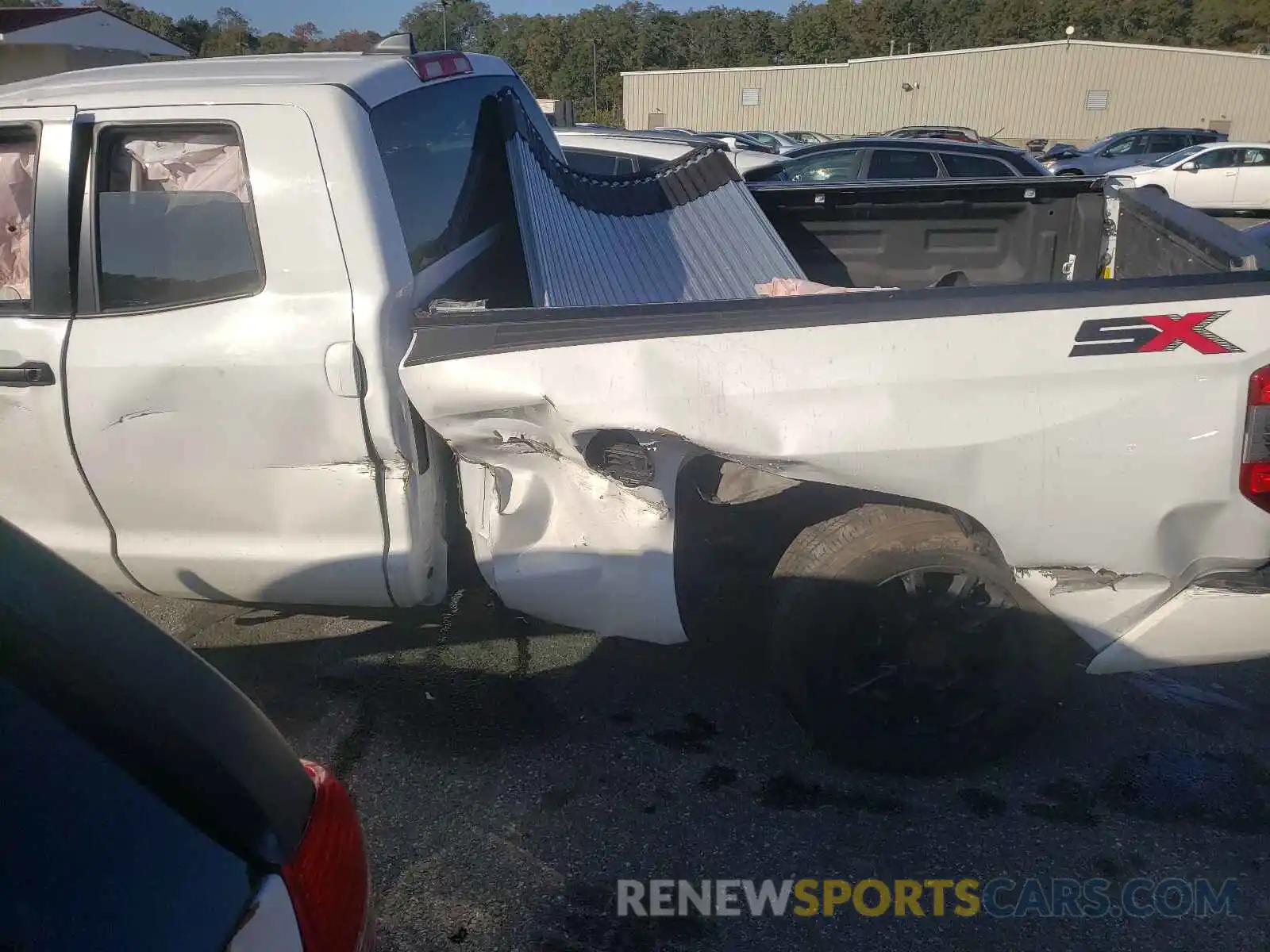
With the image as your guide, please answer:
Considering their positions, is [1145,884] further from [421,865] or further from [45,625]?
[45,625]

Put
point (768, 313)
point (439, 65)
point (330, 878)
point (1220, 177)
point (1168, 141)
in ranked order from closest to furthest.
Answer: point (330, 878), point (768, 313), point (439, 65), point (1220, 177), point (1168, 141)

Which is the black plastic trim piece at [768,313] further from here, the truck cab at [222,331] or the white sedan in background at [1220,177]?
the white sedan in background at [1220,177]

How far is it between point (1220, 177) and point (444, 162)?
19430 millimetres

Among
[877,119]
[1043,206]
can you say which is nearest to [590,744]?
[1043,206]

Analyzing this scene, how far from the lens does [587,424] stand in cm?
253

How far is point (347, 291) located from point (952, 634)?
1907 millimetres

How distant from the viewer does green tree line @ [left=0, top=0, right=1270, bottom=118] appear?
56.1 meters

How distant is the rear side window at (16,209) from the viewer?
2.88 metres

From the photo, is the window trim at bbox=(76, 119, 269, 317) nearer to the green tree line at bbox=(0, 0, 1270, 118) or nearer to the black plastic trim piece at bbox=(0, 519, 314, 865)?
the black plastic trim piece at bbox=(0, 519, 314, 865)

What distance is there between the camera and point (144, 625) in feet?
4.17

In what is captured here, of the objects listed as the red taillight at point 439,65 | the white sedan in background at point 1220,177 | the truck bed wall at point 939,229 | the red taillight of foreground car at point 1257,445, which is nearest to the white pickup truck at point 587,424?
the red taillight of foreground car at point 1257,445

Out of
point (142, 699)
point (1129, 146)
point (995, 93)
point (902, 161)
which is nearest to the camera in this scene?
point (142, 699)

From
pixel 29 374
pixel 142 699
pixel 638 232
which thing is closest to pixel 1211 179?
pixel 638 232

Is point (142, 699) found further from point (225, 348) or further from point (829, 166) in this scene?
point (829, 166)
